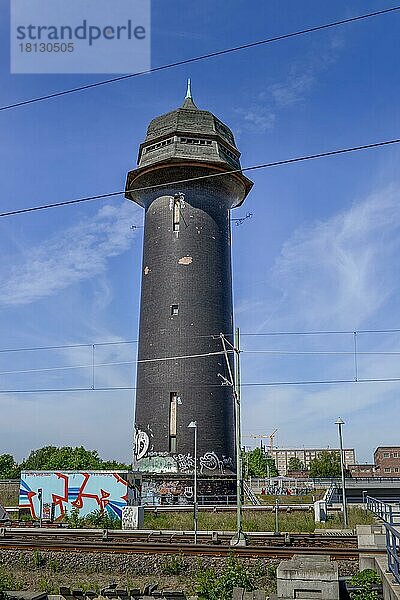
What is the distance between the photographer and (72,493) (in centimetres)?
2908

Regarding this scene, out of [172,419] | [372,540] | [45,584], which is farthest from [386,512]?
[172,419]

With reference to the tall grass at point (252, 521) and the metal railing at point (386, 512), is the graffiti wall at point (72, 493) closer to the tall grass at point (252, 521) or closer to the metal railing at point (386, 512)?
the tall grass at point (252, 521)

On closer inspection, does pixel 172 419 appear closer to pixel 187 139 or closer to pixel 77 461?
pixel 187 139

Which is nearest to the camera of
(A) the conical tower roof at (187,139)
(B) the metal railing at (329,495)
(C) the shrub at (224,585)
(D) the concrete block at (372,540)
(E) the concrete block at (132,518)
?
(C) the shrub at (224,585)

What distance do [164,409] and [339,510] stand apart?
34.5 ft

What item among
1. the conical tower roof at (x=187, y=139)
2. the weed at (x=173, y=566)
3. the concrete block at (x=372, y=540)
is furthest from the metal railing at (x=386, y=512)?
the conical tower roof at (x=187, y=139)

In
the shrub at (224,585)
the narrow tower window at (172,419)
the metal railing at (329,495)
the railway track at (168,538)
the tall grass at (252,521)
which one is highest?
the narrow tower window at (172,419)

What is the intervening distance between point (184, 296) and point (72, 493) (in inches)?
499

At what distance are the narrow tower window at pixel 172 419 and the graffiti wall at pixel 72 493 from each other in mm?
6913

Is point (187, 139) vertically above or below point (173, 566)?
above

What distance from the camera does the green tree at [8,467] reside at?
91.2 metres

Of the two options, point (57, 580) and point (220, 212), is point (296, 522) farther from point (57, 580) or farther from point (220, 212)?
point (220, 212)

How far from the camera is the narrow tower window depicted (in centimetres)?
3547

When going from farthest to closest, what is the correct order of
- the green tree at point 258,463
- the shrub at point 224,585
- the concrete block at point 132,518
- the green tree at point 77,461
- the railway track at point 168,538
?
1. the green tree at point 258,463
2. the green tree at point 77,461
3. the concrete block at point 132,518
4. the railway track at point 168,538
5. the shrub at point 224,585
